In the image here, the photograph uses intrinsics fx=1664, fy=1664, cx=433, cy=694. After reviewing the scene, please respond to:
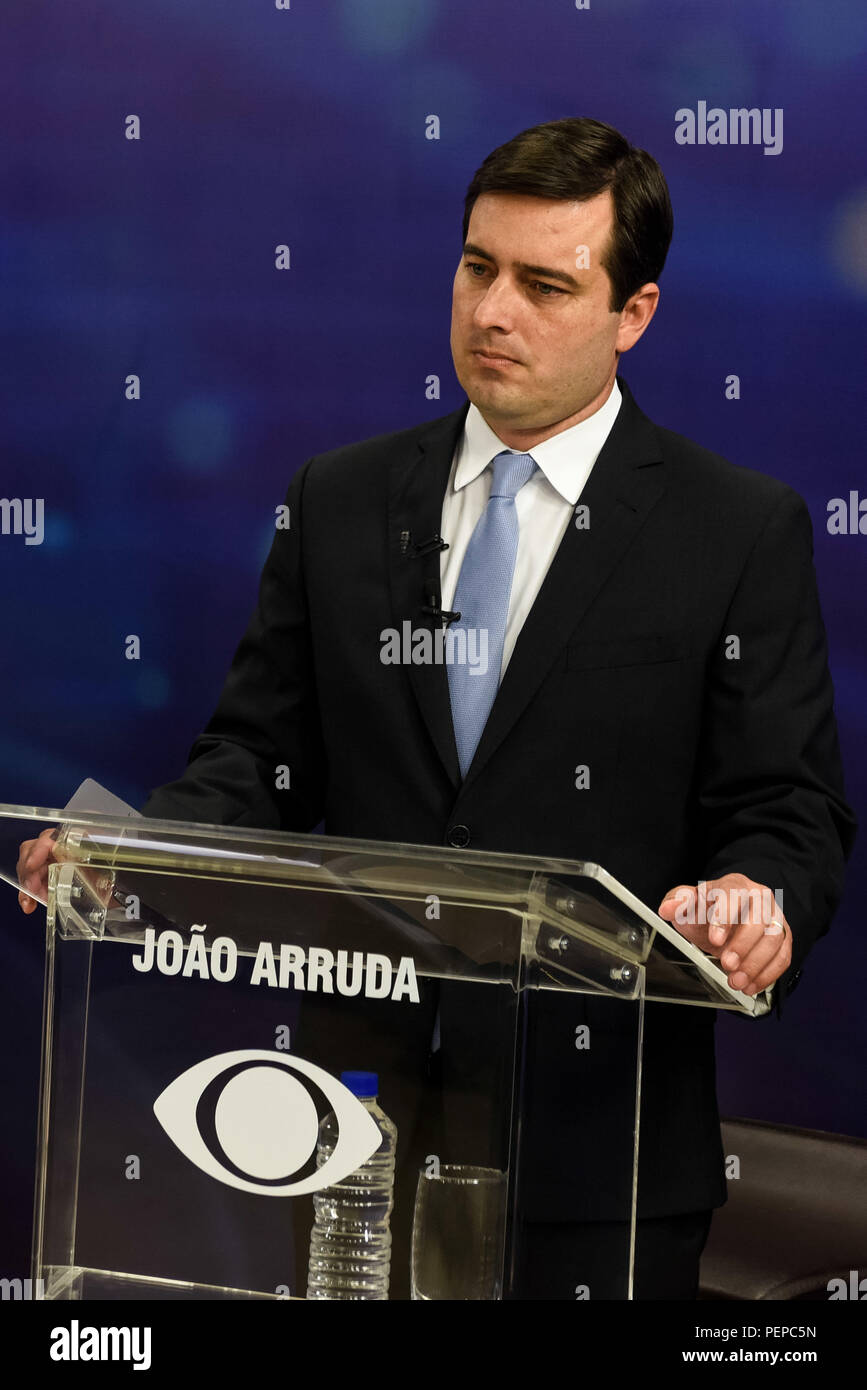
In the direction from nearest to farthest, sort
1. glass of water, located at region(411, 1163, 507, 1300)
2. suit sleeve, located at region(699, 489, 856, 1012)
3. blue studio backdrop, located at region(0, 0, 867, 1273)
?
glass of water, located at region(411, 1163, 507, 1300), suit sleeve, located at region(699, 489, 856, 1012), blue studio backdrop, located at region(0, 0, 867, 1273)

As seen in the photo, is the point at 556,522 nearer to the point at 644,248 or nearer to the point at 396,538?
the point at 396,538

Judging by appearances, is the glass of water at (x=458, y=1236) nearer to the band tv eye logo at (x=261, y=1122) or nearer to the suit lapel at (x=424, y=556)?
the band tv eye logo at (x=261, y=1122)

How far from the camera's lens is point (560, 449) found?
88.7 inches

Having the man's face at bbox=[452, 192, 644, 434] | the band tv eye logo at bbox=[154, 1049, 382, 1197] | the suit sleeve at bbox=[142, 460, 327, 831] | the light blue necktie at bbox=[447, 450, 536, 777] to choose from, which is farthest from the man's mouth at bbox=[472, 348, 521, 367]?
the band tv eye logo at bbox=[154, 1049, 382, 1197]

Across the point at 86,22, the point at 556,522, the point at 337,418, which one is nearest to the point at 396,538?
the point at 556,522

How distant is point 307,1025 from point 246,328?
203 cm

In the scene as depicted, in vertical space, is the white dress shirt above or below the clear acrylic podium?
above

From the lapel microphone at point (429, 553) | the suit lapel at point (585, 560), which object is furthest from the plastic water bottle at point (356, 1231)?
the lapel microphone at point (429, 553)

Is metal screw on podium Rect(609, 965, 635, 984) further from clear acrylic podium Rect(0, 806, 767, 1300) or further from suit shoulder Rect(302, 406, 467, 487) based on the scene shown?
suit shoulder Rect(302, 406, 467, 487)

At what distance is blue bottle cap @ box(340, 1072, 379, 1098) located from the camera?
140 cm

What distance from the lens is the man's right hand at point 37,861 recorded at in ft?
4.99

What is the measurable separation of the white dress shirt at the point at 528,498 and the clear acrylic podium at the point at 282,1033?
770 mm

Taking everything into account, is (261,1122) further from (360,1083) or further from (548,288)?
(548,288)

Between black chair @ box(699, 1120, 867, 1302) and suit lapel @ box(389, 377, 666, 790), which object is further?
black chair @ box(699, 1120, 867, 1302)
